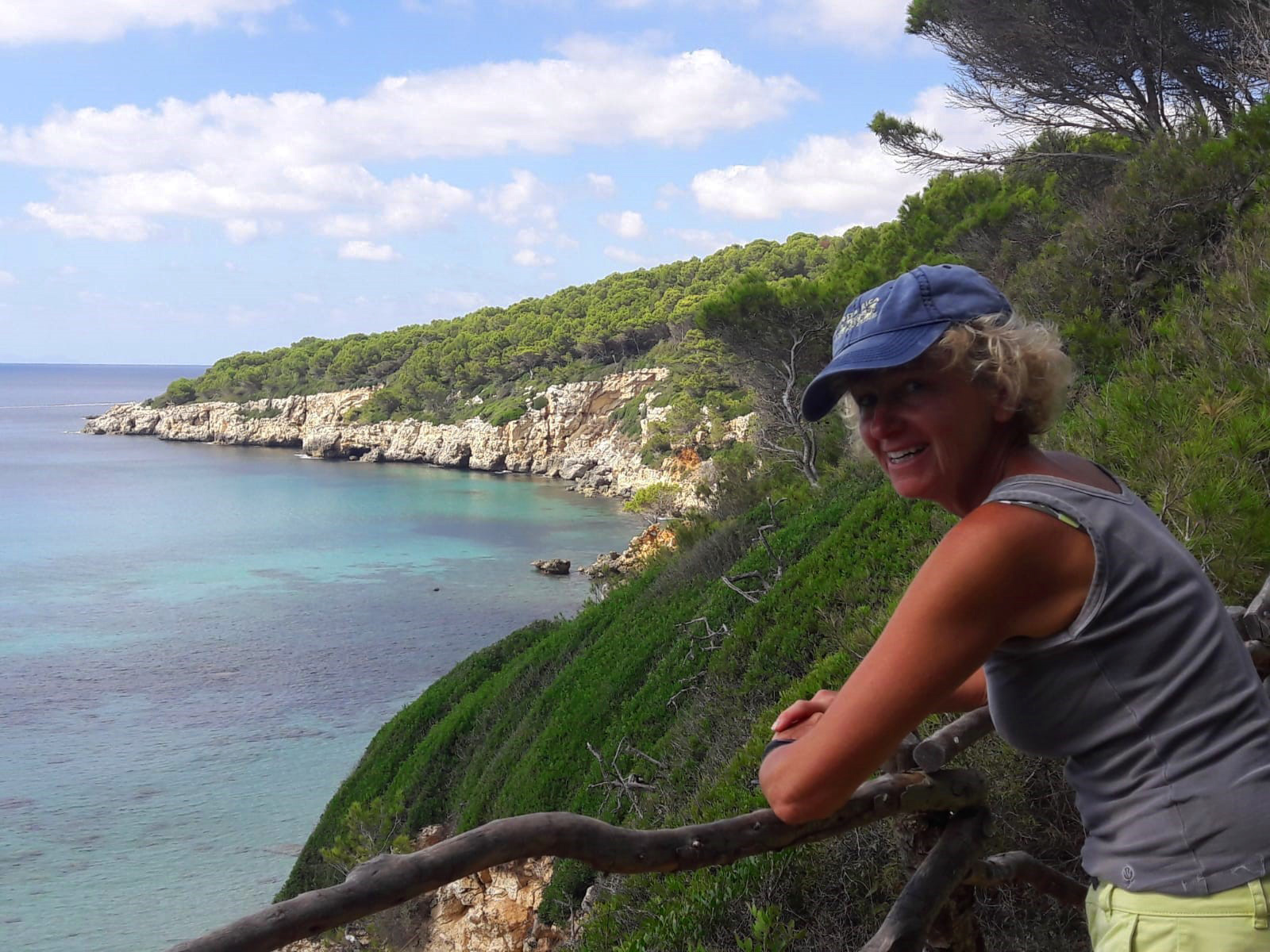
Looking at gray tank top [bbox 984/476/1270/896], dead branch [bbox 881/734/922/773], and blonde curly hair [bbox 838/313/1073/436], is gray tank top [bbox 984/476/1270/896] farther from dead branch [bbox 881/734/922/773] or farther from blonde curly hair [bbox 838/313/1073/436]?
dead branch [bbox 881/734/922/773]

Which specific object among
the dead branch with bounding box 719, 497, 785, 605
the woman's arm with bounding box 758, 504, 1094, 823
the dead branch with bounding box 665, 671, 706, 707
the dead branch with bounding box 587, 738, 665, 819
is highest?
Result: the woman's arm with bounding box 758, 504, 1094, 823

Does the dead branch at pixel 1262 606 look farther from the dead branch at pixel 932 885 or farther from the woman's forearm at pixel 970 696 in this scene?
the dead branch at pixel 932 885

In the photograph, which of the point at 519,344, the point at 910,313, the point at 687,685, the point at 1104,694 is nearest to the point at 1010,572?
the point at 1104,694

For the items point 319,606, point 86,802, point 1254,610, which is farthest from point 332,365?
point 1254,610

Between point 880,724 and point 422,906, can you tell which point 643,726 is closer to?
point 422,906

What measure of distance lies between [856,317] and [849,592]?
21.1ft

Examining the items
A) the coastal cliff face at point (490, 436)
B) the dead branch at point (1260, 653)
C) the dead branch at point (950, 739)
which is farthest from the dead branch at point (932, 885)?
the coastal cliff face at point (490, 436)

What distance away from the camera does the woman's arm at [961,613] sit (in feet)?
4.43

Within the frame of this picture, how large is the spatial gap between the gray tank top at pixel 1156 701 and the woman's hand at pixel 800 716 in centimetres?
39

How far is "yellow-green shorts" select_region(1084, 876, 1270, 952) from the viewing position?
1.39 meters

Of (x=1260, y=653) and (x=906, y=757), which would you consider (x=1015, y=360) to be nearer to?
(x=906, y=757)

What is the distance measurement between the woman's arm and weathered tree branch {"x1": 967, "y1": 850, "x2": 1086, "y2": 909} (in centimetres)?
76

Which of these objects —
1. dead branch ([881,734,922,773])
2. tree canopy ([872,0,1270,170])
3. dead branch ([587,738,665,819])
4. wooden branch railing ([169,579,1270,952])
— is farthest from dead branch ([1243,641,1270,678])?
tree canopy ([872,0,1270,170])

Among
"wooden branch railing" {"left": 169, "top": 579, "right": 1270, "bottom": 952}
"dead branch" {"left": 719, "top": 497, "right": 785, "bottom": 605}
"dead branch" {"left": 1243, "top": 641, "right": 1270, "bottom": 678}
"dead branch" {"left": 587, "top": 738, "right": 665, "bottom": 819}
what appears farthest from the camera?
"dead branch" {"left": 719, "top": 497, "right": 785, "bottom": 605}
